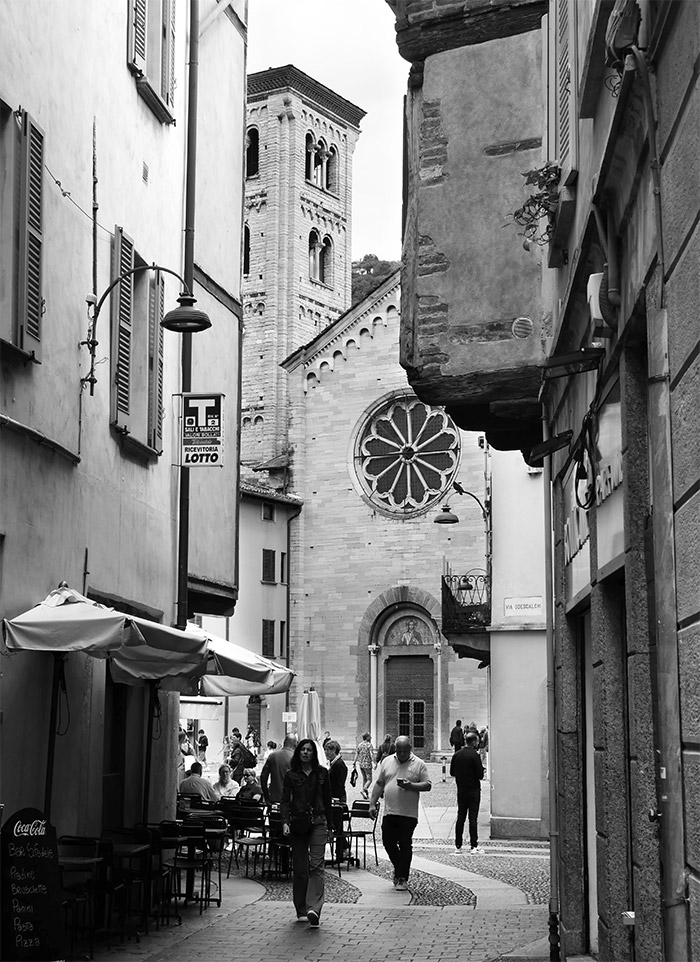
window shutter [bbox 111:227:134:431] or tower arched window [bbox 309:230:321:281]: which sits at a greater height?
tower arched window [bbox 309:230:321:281]

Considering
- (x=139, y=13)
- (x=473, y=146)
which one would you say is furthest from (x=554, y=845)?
(x=139, y=13)

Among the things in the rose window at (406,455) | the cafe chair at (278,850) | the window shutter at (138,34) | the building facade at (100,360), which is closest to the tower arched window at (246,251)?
the rose window at (406,455)

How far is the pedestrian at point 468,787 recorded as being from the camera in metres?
19.5

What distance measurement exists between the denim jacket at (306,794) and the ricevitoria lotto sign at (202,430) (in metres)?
3.55

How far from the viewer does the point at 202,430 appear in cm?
1488

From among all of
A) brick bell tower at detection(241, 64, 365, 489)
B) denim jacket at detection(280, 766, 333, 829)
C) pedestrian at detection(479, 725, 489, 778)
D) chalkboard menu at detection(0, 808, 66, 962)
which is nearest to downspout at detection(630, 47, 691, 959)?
chalkboard menu at detection(0, 808, 66, 962)

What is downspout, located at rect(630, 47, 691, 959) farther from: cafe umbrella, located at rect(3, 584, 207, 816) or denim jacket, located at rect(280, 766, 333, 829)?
denim jacket, located at rect(280, 766, 333, 829)

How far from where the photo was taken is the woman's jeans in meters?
12.8

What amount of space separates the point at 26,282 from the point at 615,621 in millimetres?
5448

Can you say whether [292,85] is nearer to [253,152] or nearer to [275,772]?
[253,152]

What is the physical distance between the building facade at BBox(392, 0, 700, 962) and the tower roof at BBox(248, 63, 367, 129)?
1965 inches

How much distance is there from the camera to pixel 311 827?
13062 millimetres

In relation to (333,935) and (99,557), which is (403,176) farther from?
(333,935)

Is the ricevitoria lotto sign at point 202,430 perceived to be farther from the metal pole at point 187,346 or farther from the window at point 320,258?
the window at point 320,258
